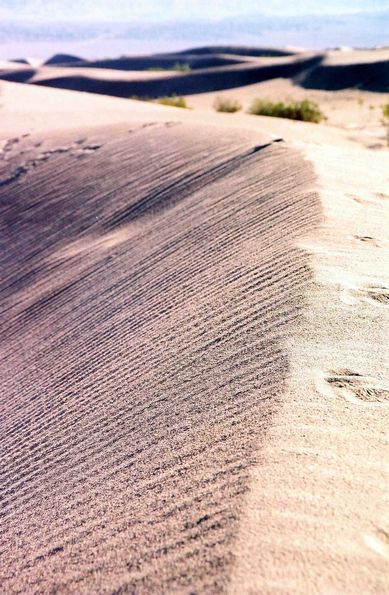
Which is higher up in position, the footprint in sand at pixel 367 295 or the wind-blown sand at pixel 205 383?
Result: the footprint in sand at pixel 367 295

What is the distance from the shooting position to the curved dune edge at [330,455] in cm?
239

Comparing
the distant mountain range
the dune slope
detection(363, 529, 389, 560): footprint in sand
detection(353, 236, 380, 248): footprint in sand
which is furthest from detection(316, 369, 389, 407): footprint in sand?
the distant mountain range

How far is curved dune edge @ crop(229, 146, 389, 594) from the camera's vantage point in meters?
2.39

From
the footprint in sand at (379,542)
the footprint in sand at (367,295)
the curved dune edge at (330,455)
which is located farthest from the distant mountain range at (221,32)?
the footprint in sand at (379,542)

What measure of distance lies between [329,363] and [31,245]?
188 inches

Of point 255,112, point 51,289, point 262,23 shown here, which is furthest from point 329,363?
point 262,23

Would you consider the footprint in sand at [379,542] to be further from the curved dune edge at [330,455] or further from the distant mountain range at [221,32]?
the distant mountain range at [221,32]

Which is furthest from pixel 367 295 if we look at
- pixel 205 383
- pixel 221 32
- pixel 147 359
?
pixel 221 32

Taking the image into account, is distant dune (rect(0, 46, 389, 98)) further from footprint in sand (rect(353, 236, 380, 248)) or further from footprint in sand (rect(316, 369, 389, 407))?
footprint in sand (rect(316, 369, 389, 407))

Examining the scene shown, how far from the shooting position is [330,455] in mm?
2941

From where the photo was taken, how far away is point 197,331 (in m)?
4.38

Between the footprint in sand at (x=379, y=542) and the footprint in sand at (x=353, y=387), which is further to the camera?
the footprint in sand at (x=353, y=387)

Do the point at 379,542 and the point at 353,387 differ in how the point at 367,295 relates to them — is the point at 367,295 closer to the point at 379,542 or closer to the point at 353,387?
the point at 353,387

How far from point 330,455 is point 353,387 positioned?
60 cm
